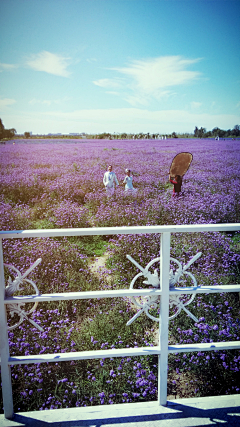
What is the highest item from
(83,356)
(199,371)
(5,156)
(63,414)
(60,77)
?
(60,77)

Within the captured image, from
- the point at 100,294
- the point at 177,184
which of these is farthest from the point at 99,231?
the point at 177,184

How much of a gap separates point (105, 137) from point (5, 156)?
2.71 meters

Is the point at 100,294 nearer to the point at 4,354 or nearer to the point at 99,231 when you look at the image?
the point at 99,231

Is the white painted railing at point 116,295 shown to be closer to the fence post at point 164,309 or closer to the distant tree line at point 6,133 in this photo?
the fence post at point 164,309

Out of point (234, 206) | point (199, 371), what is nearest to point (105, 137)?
point (234, 206)

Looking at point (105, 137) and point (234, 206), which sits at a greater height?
point (105, 137)

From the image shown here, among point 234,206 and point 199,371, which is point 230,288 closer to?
point 199,371

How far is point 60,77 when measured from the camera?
7141 mm

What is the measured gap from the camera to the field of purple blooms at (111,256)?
1.93 meters

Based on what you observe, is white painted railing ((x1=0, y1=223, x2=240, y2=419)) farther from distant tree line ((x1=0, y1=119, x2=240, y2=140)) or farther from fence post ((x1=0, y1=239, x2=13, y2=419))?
distant tree line ((x1=0, y1=119, x2=240, y2=140))

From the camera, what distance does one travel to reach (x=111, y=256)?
12.8ft

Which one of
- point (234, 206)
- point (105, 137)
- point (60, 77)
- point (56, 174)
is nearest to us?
point (234, 206)

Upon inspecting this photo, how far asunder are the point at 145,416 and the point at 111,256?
2601 millimetres

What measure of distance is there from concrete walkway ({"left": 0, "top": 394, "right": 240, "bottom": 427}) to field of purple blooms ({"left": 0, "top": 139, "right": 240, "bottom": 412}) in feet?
1.07
